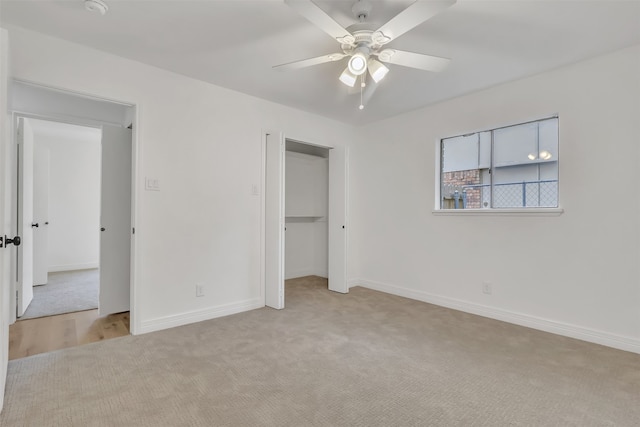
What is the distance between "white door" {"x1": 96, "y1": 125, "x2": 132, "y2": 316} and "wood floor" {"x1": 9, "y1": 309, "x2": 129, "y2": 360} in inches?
8.0

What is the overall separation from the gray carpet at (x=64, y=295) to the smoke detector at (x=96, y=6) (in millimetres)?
3026

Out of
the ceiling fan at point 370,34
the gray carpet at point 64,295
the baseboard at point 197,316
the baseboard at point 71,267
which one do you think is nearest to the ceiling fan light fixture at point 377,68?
the ceiling fan at point 370,34

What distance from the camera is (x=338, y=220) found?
14.2 ft

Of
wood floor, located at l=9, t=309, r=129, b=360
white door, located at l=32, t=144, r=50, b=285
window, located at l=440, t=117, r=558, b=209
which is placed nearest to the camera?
wood floor, located at l=9, t=309, r=129, b=360

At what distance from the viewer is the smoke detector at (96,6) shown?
75.9 inches

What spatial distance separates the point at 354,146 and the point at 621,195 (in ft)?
9.96

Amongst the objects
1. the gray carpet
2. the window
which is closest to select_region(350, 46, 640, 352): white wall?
the window

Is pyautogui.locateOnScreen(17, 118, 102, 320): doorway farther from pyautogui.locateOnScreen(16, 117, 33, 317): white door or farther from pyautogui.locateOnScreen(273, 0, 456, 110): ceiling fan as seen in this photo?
pyautogui.locateOnScreen(273, 0, 456, 110): ceiling fan

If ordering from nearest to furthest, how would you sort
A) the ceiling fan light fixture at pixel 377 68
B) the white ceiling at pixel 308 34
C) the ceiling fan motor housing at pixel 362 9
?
the ceiling fan motor housing at pixel 362 9 < the white ceiling at pixel 308 34 < the ceiling fan light fixture at pixel 377 68

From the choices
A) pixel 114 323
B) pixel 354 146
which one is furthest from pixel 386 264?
pixel 114 323

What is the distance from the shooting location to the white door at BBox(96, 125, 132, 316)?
329 centimetres

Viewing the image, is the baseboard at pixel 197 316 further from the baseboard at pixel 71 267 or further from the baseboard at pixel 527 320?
the baseboard at pixel 71 267

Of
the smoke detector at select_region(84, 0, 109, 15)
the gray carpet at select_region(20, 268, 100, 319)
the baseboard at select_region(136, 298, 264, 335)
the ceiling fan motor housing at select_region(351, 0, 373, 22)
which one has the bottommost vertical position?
the gray carpet at select_region(20, 268, 100, 319)

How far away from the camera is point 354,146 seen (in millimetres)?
4715
